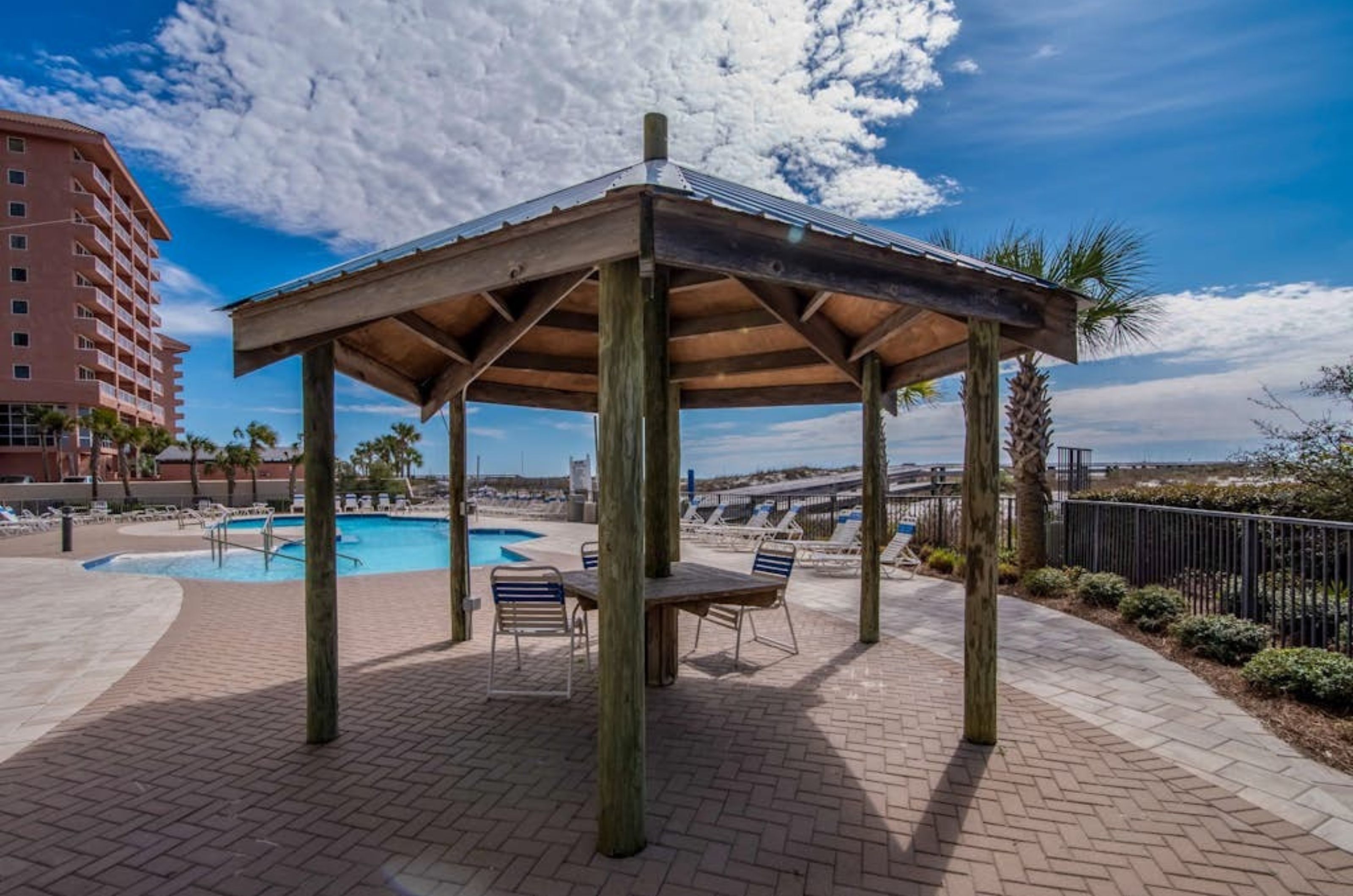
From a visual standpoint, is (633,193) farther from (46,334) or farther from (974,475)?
(46,334)

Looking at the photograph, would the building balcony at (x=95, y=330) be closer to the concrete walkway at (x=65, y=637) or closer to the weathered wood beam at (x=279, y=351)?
the concrete walkway at (x=65, y=637)

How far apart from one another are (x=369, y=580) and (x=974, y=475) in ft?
32.5

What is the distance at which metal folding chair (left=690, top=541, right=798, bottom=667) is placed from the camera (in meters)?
5.62

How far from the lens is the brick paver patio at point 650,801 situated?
104 inches

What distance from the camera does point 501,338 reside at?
5.42 metres

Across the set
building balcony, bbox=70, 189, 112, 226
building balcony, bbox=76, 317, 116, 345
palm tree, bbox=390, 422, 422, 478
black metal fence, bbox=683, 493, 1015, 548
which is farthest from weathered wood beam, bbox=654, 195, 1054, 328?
building balcony, bbox=70, 189, 112, 226

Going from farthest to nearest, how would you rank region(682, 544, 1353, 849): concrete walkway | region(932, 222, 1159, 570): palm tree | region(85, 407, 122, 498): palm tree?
region(85, 407, 122, 498): palm tree, region(932, 222, 1159, 570): palm tree, region(682, 544, 1353, 849): concrete walkway

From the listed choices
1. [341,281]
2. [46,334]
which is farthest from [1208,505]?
[46,334]

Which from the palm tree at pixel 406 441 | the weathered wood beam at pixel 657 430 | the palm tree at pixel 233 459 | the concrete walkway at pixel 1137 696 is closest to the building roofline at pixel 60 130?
the palm tree at pixel 233 459

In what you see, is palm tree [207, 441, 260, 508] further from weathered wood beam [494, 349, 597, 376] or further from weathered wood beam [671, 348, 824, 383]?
weathered wood beam [671, 348, 824, 383]

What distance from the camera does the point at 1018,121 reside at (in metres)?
7.86

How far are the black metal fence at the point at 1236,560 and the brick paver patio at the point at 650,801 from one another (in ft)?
10.5

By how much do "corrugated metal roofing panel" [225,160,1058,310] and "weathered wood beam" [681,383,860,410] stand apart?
2.79 metres

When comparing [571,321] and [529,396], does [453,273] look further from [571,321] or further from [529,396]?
[529,396]
